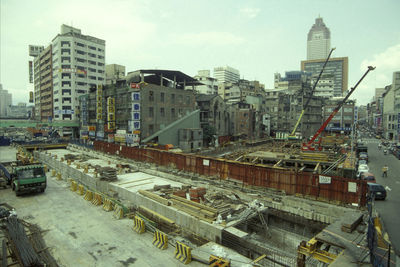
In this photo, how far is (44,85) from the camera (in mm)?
114000

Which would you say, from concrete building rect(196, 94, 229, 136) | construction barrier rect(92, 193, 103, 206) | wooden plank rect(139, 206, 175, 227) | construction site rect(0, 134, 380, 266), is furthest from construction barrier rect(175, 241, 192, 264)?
concrete building rect(196, 94, 229, 136)

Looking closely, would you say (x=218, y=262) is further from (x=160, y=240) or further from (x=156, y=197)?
(x=156, y=197)

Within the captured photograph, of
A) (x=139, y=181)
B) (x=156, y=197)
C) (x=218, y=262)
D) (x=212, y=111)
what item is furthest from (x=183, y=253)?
(x=212, y=111)

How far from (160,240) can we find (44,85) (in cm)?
12457

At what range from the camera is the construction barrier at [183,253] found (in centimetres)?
1318

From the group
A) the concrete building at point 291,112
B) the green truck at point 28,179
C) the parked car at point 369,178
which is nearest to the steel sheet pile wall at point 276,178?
the parked car at point 369,178

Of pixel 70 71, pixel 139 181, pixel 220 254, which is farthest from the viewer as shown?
pixel 70 71

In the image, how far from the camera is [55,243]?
15.3m

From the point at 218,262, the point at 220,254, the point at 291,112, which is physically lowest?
the point at 220,254

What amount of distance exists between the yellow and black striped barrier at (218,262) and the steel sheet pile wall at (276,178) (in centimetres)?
1133

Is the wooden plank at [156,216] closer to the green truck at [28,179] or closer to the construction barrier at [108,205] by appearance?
the construction barrier at [108,205]

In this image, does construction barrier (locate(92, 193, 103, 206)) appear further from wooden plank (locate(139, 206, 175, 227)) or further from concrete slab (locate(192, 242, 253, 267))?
concrete slab (locate(192, 242, 253, 267))

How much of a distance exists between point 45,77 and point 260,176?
400ft

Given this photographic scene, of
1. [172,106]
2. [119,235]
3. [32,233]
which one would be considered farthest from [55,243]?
[172,106]
